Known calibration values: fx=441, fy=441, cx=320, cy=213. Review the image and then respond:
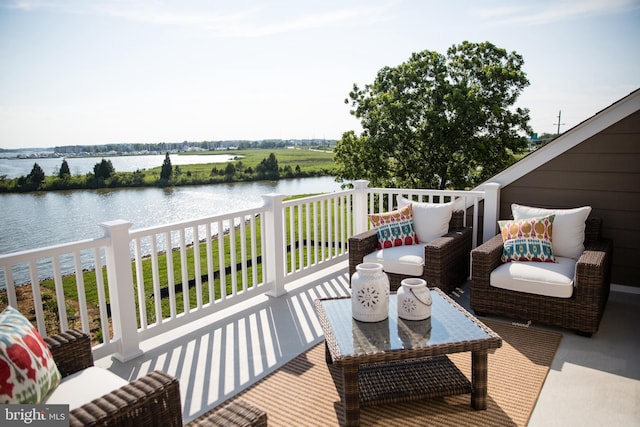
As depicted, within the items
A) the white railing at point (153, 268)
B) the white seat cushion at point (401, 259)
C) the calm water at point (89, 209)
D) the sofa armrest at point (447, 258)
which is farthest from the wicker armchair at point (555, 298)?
the calm water at point (89, 209)

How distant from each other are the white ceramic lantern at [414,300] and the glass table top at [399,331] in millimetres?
35

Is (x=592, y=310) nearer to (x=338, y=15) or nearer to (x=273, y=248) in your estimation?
(x=273, y=248)

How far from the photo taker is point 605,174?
434 cm

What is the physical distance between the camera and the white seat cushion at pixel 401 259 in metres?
4.02

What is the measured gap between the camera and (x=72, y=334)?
2055mm

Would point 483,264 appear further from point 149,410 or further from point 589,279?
point 149,410

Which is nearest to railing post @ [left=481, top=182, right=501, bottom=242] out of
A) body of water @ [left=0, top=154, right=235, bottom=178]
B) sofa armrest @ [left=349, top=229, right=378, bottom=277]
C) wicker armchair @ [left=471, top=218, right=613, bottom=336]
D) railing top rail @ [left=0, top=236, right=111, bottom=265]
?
wicker armchair @ [left=471, top=218, right=613, bottom=336]

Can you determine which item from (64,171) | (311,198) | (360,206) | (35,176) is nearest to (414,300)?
(311,198)

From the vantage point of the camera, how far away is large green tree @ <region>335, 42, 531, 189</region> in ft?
41.4

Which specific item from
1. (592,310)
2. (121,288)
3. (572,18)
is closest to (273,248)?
(121,288)

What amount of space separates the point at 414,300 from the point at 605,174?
10.0 feet

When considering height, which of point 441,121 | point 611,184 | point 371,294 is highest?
point 441,121

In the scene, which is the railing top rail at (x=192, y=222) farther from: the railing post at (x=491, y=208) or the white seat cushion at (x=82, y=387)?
the railing post at (x=491, y=208)

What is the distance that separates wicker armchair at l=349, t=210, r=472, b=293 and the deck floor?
1.10 feet
